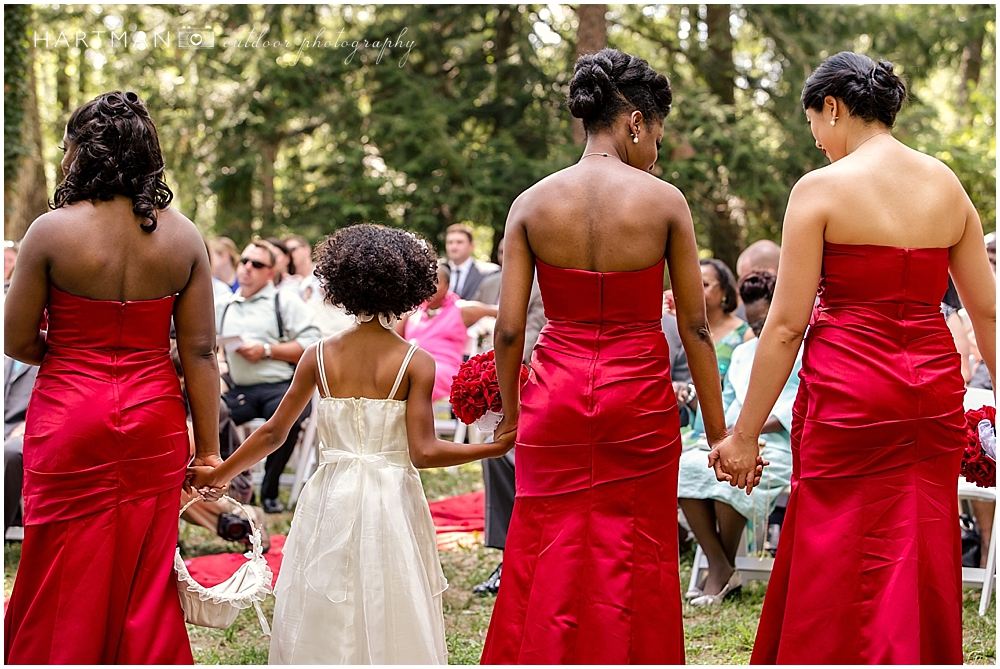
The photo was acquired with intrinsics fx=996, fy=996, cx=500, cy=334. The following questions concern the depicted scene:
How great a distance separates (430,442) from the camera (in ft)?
12.5

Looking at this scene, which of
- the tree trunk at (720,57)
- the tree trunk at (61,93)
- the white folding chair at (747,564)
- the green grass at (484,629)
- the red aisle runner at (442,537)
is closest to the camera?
the green grass at (484,629)

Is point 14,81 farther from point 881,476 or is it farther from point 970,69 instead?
point 970,69

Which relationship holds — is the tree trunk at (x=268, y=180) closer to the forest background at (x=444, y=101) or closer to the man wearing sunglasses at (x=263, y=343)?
the forest background at (x=444, y=101)

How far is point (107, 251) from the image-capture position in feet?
11.8

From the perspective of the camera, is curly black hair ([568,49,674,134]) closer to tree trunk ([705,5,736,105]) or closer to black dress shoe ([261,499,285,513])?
black dress shoe ([261,499,285,513])

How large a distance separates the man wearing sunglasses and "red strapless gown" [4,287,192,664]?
13.6 feet

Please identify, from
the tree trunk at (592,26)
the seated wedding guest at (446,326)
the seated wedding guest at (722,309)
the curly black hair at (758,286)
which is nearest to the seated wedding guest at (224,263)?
the seated wedding guest at (446,326)

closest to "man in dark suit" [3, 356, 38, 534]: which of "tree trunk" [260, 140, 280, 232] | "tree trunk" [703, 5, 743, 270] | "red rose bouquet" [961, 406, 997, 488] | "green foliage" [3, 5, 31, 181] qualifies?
"red rose bouquet" [961, 406, 997, 488]

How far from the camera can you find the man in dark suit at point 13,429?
6.62 metres

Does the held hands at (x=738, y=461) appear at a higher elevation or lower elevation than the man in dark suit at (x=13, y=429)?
higher

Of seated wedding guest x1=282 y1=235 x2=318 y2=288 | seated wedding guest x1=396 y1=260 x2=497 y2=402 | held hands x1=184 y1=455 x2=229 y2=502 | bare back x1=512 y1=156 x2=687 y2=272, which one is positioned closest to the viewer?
bare back x1=512 y1=156 x2=687 y2=272

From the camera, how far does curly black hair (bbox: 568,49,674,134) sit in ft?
12.0

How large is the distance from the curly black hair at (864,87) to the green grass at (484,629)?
2.66 metres

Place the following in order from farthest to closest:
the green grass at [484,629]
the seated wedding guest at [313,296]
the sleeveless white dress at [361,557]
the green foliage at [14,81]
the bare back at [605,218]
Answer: the green foliage at [14,81], the seated wedding guest at [313,296], the green grass at [484,629], the sleeveless white dress at [361,557], the bare back at [605,218]
